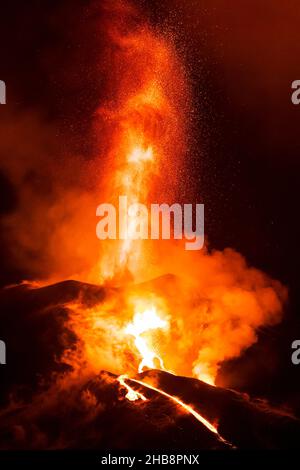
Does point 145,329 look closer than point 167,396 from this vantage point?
No

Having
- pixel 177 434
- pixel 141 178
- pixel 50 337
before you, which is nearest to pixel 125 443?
pixel 177 434

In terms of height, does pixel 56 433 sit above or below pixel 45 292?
below

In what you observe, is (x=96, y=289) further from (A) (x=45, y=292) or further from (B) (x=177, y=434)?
(B) (x=177, y=434)

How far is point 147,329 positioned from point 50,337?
4270 millimetres

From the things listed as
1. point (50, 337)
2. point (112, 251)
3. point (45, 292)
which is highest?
point (112, 251)

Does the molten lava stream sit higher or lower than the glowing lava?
lower

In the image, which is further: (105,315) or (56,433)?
(105,315)

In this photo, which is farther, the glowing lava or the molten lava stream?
the glowing lava

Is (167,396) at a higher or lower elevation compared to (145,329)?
lower

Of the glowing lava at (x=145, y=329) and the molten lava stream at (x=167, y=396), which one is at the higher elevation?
the glowing lava at (x=145, y=329)

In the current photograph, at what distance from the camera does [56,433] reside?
21.1 metres

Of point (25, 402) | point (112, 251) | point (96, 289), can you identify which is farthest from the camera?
point (112, 251)

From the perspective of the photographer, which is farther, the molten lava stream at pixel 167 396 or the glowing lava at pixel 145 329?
the glowing lava at pixel 145 329
